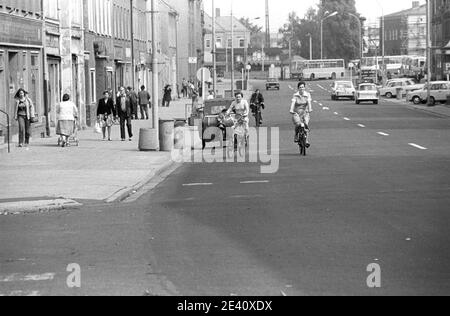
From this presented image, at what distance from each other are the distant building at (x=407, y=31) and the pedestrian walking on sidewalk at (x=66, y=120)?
138m

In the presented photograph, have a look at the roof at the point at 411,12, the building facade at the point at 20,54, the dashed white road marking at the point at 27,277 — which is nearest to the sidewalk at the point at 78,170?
the building facade at the point at 20,54

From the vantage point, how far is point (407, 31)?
175500 mm

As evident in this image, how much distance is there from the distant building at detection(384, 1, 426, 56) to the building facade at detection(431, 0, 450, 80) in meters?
57.9

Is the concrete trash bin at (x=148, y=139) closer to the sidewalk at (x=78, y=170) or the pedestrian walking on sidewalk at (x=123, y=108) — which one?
the sidewalk at (x=78, y=170)

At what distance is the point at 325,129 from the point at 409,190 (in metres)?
23.9

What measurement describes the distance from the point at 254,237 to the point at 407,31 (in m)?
167

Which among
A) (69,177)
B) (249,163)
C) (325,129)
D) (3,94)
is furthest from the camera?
(325,129)

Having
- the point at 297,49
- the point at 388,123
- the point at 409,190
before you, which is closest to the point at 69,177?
the point at 409,190

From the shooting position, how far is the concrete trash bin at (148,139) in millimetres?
30219

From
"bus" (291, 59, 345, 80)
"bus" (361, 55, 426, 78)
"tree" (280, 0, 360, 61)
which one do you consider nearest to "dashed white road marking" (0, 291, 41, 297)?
"bus" (361, 55, 426, 78)

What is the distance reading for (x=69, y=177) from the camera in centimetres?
2197

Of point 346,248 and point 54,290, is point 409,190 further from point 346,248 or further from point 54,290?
point 54,290

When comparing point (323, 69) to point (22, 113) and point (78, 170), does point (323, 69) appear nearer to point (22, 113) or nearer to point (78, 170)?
point (22, 113)
